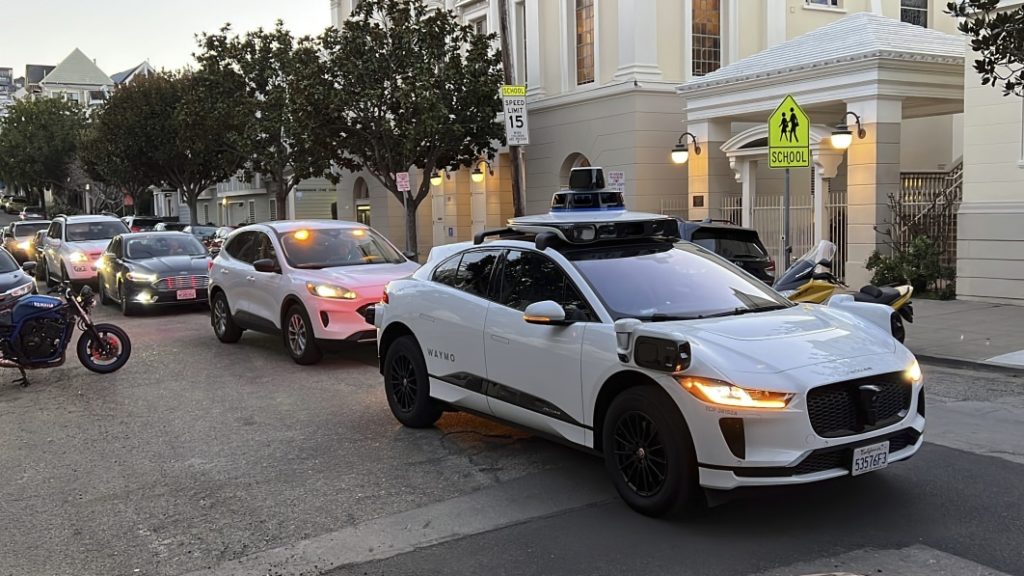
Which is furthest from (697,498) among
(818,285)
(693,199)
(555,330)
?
(693,199)

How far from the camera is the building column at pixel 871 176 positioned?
16406 mm

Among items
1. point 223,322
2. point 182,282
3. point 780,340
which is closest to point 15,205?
point 182,282

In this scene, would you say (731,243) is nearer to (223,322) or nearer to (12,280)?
(223,322)

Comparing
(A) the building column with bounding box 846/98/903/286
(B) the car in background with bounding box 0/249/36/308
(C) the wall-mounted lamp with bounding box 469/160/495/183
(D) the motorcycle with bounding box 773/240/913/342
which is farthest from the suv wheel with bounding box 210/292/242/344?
(C) the wall-mounted lamp with bounding box 469/160/495/183

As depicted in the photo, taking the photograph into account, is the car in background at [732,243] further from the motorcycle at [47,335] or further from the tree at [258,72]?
the tree at [258,72]

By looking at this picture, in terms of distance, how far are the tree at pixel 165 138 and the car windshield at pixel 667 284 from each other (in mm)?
30906

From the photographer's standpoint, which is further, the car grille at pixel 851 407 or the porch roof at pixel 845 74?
the porch roof at pixel 845 74

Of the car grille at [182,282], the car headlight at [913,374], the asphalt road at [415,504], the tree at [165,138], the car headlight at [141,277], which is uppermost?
the tree at [165,138]

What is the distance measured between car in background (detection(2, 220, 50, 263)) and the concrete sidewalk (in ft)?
82.6

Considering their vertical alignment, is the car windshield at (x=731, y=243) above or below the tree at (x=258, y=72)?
below

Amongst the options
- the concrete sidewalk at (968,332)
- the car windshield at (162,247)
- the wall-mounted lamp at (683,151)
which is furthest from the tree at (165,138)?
the concrete sidewalk at (968,332)

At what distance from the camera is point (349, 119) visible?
24844 mm

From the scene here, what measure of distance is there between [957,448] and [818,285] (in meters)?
3.39

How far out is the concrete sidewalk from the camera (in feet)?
33.2
